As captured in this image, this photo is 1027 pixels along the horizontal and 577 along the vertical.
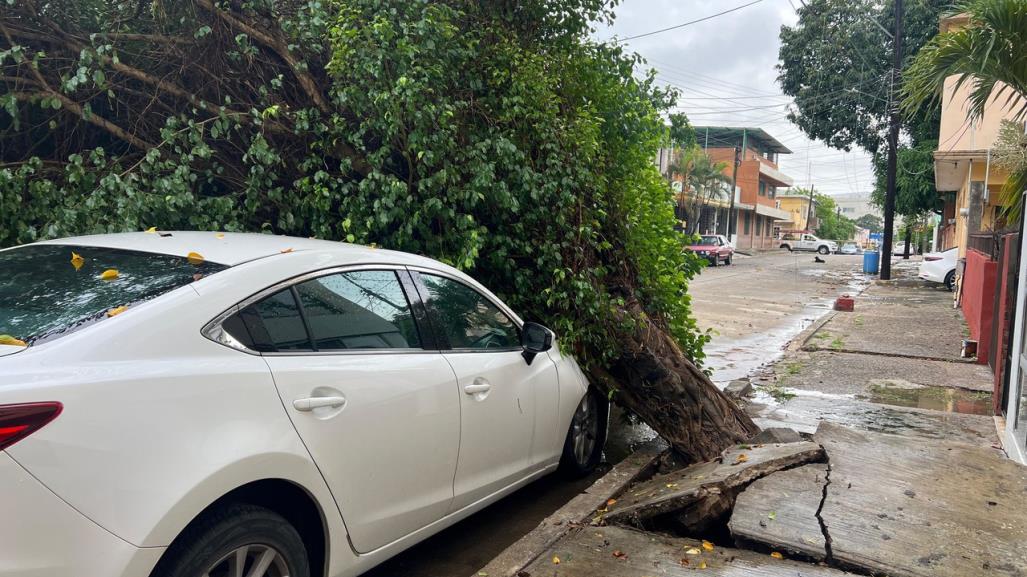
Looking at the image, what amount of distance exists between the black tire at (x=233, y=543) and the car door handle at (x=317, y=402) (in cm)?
36

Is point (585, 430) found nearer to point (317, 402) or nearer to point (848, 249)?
point (317, 402)

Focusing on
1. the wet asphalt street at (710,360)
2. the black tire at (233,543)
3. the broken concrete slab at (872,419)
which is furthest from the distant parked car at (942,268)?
the black tire at (233,543)

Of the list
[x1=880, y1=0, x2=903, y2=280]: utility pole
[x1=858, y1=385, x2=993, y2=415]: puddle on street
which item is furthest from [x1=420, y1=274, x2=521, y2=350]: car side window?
[x1=880, y1=0, x2=903, y2=280]: utility pole

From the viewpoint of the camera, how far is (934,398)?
7516 mm

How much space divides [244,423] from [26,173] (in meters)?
3.18

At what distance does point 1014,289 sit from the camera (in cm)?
536

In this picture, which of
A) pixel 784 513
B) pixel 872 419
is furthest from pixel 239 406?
pixel 872 419

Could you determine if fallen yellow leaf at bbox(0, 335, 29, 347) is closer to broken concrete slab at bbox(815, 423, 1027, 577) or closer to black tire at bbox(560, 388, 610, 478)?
black tire at bbox(560, 388, 610, 478)

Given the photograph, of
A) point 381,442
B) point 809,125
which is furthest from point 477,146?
point 809,125

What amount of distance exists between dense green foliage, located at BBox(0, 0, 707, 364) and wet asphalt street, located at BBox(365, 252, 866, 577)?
3.59ft

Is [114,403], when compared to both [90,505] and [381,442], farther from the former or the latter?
[381,442]

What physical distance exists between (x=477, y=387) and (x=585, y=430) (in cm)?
165

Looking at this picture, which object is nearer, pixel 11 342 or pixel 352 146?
pixel 11 342

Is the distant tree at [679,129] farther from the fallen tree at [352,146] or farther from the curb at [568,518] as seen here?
the curb at [568,518]
